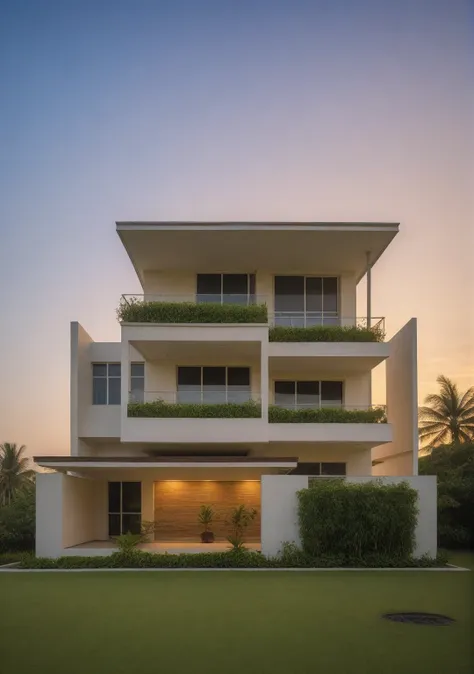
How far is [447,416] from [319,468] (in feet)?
63.7

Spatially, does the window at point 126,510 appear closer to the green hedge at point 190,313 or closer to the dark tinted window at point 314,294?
the green hedge at point 190,313

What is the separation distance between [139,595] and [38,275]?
454 inches

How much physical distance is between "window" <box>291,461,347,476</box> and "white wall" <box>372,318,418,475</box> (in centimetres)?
210

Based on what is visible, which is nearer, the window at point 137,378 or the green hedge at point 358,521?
the green hedge at point 358,521

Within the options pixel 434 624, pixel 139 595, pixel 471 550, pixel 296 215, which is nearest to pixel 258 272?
pixel 296 215

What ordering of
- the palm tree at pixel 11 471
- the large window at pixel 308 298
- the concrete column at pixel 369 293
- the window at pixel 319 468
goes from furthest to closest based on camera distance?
the palm tree at pixel 11 471 < the large window at pixel 308 298 < the window at pixel 319 468 < the concrete column at pixel 369 293

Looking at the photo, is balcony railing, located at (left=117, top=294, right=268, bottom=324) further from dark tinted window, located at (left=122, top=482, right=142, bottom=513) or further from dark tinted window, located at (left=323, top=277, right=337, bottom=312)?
dark tinted window, located at (left=122, top=482, right=142, bottom=513)

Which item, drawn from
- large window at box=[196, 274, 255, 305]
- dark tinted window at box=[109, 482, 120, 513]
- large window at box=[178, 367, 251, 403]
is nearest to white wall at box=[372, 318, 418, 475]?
large window at box=[178, 367, 251, 403]

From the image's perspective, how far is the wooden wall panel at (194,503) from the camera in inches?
1048

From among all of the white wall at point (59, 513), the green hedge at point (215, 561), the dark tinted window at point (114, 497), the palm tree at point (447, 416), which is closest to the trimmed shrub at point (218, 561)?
the green hedge at point (215, 561)

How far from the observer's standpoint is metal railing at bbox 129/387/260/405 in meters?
25.7

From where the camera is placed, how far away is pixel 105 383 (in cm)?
2816

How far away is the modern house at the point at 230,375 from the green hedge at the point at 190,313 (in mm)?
35

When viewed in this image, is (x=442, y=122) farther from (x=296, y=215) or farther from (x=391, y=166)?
(x=296, y=215)
